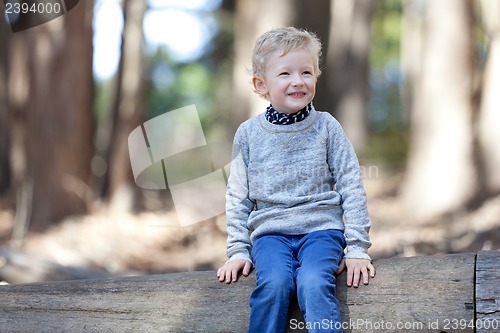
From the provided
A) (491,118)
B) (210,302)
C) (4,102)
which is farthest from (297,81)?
(4,102)

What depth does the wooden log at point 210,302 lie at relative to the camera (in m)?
3.26

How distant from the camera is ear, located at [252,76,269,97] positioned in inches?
146

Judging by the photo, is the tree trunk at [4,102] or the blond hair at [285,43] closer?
the blond hair at [285,43]

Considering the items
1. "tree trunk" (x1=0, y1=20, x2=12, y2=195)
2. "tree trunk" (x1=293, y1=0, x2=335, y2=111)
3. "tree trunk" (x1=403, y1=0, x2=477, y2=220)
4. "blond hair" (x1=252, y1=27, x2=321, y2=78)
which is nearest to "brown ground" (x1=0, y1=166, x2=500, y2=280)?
"tree trunk" (x1=403, y1=0, x2=477, y2=220)

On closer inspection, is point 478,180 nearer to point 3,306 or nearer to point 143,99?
point 143,99

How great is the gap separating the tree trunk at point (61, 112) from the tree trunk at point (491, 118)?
18.2ft

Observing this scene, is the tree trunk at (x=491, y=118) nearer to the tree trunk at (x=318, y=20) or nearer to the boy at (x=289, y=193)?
the tree trunk at (x=318, y=20)

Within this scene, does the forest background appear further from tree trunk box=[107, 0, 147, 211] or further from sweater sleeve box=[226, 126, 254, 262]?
sweater sleeve box=[226, 126, 254, 262]

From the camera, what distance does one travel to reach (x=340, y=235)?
350 centimetres

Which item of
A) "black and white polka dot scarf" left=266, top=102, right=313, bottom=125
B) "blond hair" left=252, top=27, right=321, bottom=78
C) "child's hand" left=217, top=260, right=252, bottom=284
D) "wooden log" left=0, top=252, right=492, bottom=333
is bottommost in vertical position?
"wooden log" left=0, top=252, right=492, bottom=333

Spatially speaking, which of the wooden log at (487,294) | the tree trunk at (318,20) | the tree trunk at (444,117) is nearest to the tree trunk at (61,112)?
the tree trunk at (318,20)

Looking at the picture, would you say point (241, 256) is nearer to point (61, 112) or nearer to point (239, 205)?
point (239, 205)

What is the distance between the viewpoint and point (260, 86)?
3.73m

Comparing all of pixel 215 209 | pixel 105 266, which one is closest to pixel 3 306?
pixel 105 266
